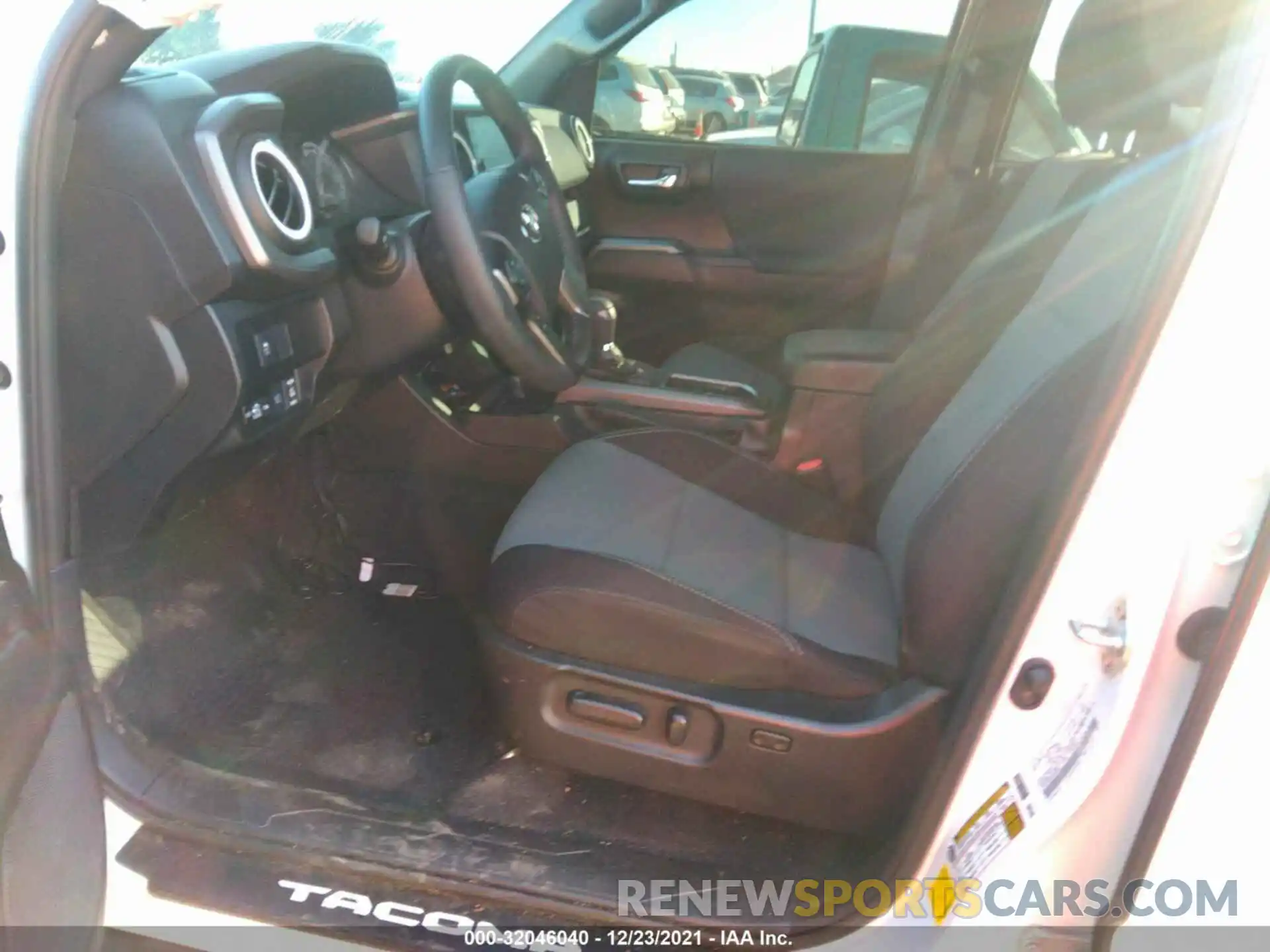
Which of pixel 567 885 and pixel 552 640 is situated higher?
pixel 552 640

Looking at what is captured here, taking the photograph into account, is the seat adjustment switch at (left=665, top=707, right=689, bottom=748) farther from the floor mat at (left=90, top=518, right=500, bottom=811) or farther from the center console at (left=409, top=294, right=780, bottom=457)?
the center console at (left=409, top=294, right=780, bottom=457)

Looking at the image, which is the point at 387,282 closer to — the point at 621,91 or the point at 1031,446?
the point at 1031,446

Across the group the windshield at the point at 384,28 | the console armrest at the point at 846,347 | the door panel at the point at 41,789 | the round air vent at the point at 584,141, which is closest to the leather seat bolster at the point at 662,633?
the door panel at the point at 41,789

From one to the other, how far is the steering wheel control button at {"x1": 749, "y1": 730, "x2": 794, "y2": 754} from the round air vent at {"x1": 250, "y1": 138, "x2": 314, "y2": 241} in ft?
2.57

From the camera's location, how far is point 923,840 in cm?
99

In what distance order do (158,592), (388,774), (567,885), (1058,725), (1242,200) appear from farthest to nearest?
1. (158,592)
2. (388,774)
3. (567,885)
4. (1058,725)
5. (1242,200)

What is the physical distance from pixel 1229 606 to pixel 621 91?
2.22 m

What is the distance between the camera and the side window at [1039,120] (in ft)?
6.92

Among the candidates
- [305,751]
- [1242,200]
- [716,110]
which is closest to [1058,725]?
[1242,200]

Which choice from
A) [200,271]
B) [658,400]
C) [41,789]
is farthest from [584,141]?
[41,789]

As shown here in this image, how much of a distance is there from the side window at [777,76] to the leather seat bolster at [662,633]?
177 centimetres

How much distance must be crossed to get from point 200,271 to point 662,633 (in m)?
0.63

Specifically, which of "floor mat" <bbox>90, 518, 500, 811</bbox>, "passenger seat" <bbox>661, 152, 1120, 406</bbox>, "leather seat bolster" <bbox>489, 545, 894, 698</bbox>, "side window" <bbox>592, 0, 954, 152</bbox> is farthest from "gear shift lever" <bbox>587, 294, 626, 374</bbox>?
"side window" <bbox>592, 0, 954, 152</bbox>

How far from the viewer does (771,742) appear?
1.12m
